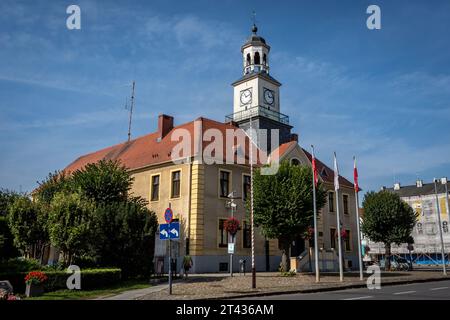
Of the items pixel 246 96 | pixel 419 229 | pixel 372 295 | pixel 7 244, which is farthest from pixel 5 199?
pixel 419 229

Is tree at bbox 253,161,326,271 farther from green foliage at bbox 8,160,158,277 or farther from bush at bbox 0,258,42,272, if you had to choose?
bush at bbox 0,258,42,272

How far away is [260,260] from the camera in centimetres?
3441

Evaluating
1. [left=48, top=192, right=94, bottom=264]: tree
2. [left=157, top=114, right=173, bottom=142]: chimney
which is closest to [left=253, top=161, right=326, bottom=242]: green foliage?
[left=48, top=192, right=94, bottom=264]: tree

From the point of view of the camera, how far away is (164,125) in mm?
39406

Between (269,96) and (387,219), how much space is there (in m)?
17.9

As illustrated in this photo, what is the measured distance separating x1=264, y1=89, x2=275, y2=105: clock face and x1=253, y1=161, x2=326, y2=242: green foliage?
1497cm

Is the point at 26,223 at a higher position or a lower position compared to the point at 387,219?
lower

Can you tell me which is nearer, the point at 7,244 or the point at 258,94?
the point at 7,244

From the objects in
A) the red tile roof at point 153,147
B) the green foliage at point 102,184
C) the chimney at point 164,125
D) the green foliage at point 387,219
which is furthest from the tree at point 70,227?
the green foliage at point 387,219

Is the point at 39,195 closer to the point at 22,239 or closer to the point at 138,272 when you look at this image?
the point at 22,239

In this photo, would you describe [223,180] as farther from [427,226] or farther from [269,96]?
[427,226]

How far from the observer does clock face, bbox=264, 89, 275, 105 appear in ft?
139

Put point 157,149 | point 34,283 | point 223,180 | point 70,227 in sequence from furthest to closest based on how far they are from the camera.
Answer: point 157,149, point 223,180, point 70,227, point 34,283
